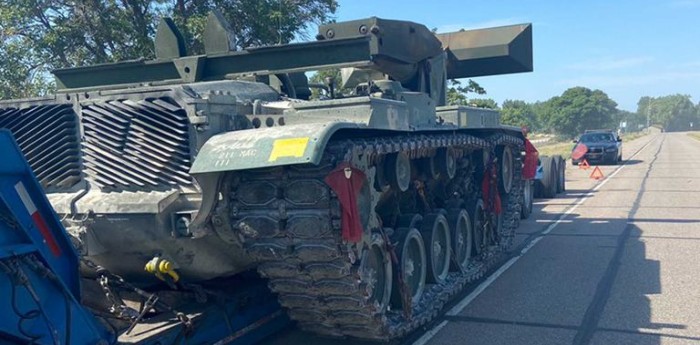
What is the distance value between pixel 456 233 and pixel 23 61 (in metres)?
9.95

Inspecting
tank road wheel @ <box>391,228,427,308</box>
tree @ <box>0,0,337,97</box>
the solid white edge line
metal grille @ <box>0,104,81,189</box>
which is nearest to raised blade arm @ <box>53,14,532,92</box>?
tank road wheel @ <box>391,228,427,308</box>

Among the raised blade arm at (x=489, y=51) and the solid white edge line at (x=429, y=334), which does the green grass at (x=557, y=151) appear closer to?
the raised blade arm at (x=489, y=51)

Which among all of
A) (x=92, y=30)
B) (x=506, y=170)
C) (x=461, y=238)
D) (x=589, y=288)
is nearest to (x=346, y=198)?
(x=461, y=238)

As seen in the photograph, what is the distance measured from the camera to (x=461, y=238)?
8.07 metres

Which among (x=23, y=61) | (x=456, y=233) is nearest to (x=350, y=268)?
(x=456, y=233)

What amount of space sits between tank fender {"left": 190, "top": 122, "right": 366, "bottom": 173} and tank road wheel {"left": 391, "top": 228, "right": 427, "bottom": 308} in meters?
1.91

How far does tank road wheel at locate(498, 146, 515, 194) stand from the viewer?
10.3m

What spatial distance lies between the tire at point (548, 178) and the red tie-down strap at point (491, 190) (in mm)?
7703

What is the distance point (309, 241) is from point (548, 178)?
43.9ft

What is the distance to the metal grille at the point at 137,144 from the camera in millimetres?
4629

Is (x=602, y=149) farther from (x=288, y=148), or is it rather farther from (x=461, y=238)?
(x=288, y=148)

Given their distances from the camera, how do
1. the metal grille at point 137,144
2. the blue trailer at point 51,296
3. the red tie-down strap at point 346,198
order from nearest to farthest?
the blue trailer at point 51,296, the red tie-down strap at point 346,198, the metal grille at point 137,144

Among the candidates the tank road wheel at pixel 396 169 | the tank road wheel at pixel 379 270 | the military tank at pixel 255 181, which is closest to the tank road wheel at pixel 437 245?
the military tank at pixel 255 181

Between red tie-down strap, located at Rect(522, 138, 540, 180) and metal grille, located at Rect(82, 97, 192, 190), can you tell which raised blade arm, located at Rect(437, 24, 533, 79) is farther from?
metal grille, located at Rect(82, 97, 192, 190)
